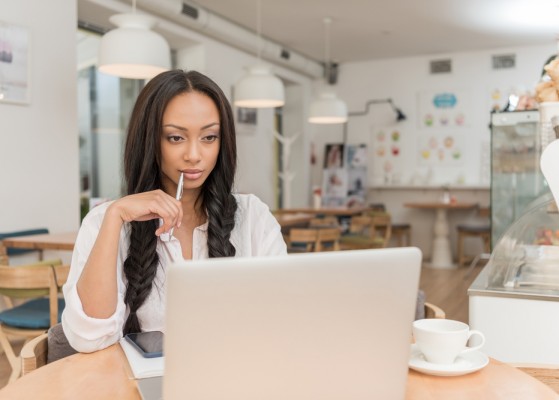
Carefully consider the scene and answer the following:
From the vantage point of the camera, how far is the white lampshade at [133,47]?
3.69 m

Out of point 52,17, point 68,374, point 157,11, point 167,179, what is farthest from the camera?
point 157,11

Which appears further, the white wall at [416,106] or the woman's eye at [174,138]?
the white wall at [416,106]

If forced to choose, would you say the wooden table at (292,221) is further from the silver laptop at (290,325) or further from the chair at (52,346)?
the silver laptop at (290,325)

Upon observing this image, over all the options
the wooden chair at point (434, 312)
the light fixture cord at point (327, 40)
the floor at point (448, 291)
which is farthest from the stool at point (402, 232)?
the wooden chair at point (434, 312)

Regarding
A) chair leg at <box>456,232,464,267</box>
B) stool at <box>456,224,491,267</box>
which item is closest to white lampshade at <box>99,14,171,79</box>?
stool at <box>456,224,491,267</box>

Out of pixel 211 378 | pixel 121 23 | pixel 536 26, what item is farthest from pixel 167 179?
pixel 536 26

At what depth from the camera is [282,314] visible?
688 mm

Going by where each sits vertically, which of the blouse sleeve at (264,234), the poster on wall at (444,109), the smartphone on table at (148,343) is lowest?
the smartphone on table at (148,343)

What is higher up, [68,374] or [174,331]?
[174,331]

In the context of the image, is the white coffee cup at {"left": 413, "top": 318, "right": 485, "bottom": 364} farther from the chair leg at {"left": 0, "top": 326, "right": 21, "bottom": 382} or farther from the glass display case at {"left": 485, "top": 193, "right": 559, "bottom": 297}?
the chair leg at {"left": 0, "top": 326, "right": 21, "bottom": 382}

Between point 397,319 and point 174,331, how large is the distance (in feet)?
0.92

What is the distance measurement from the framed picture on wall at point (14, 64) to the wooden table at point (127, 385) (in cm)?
368

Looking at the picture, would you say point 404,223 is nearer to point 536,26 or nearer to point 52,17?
point 536,26

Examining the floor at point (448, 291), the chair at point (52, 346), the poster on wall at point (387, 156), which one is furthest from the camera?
the poster on wall at point (387, 156)
